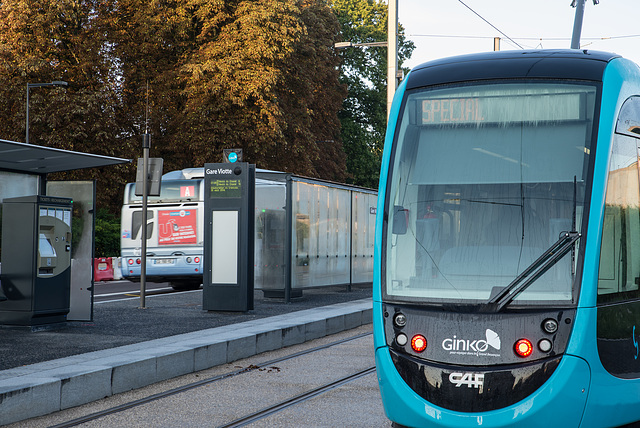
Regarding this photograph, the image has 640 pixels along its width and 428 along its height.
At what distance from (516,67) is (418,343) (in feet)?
6.75

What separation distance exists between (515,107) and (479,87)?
0.97ft

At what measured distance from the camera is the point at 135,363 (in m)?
8.18

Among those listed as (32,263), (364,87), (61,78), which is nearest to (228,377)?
(32,263)

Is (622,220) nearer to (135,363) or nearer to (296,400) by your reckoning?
(296,400)

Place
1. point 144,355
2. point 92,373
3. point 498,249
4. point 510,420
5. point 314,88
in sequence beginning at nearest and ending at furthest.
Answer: point 510,420
point 498,249
point 92,373
point 144,355
point 314,88

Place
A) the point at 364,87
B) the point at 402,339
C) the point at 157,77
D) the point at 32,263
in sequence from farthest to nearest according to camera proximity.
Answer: the point at 364,87
the point at 157,77
the point at 32,263
the point at 402,339

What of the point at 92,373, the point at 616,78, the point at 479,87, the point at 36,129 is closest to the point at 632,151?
the point at 616,78

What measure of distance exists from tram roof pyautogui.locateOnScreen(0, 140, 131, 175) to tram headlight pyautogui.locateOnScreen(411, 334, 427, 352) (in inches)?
241

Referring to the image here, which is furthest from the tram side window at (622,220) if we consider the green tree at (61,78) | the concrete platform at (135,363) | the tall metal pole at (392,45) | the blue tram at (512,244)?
the green tree at (61,78)

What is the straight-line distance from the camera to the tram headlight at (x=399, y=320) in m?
5.47

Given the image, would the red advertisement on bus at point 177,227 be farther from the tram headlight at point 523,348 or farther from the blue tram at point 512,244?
the tram headlight at point 523,348

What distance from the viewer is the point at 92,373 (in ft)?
24.8

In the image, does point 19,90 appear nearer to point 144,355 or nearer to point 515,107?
point 144,355

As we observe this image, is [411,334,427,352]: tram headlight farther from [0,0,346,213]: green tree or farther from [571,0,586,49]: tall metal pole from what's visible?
[0,0,346,213]: green tree
